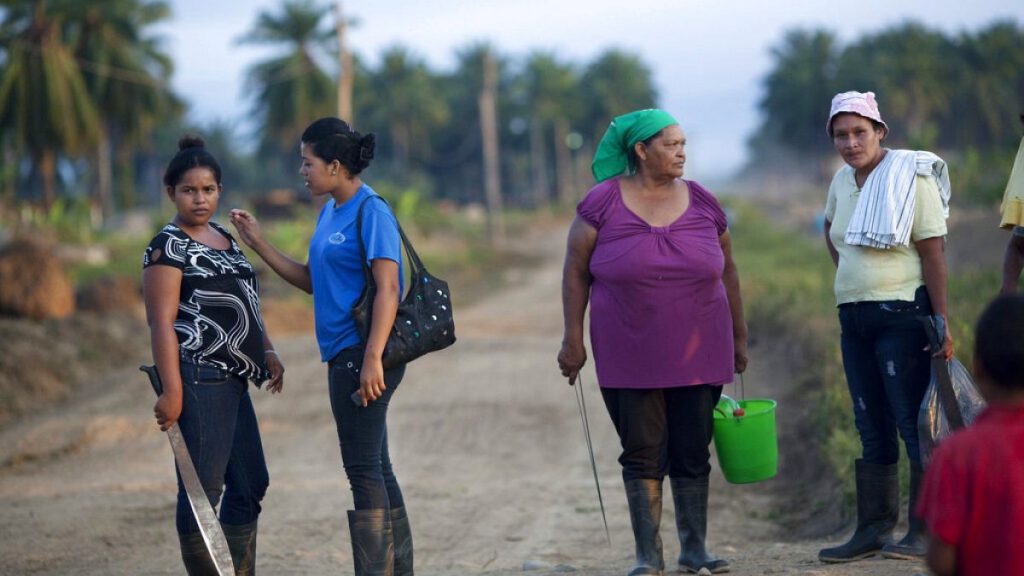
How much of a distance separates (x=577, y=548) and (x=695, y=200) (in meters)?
2.51

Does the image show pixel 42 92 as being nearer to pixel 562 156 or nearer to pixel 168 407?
pixel 168 407

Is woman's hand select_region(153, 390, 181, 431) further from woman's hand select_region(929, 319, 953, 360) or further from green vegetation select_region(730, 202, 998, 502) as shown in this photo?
green vegetation select_region(730, 202, 998, 502)

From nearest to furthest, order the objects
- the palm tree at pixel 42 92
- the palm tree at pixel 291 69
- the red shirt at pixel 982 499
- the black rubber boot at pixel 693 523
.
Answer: the red shirt at pixel 982 499
the black rubber boot at pixel 693 523
the palm tree at pixel 42 92
the palm tree at pixel 291 69

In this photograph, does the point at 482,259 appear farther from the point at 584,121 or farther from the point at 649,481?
the point at 584,121

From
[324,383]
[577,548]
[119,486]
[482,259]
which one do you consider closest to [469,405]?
[324,383]

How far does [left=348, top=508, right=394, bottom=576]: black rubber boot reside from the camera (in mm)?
4262

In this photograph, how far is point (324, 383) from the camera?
39.1ft

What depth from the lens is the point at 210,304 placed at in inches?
164

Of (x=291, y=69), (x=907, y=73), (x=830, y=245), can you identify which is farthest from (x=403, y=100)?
(x=830, y=245)

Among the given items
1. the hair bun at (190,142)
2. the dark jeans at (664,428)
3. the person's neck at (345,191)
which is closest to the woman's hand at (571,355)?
the dark jeans at (664,428)

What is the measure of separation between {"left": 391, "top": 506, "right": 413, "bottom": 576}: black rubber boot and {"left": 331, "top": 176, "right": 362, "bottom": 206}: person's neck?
3.99ft

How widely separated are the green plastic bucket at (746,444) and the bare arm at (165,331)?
2145mm

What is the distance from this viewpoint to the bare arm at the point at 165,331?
404 centimetres

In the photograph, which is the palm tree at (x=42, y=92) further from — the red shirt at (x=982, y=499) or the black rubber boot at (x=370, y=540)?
the red shirt at (x=982, y=499)
